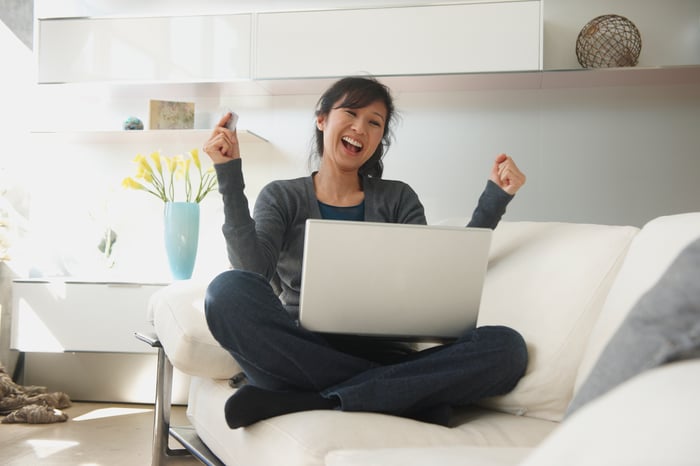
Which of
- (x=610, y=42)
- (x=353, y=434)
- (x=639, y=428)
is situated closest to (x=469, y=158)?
(x=610, y=42)

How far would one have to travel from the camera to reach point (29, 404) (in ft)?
10.8

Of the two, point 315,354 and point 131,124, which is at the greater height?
point 131,124

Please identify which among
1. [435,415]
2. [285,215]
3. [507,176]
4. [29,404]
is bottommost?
[29,404]

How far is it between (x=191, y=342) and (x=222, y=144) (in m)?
0.48

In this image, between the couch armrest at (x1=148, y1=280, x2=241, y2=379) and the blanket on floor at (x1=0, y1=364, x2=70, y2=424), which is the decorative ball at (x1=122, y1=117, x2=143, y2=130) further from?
the couch armrest at (x1=148, y1=280, x2=241, y2=379)

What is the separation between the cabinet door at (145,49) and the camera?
3721 mm

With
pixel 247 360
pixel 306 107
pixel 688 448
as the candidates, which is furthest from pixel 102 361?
pixel 688 448

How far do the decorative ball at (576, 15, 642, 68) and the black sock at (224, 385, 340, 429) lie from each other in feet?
8.38

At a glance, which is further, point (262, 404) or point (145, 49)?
point (145, 49)

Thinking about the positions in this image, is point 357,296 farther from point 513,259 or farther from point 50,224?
point 50,224

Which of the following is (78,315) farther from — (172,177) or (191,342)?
(191,342)

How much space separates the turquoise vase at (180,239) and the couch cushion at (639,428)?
10.7 feet

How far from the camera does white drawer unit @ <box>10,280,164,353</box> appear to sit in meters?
3.49

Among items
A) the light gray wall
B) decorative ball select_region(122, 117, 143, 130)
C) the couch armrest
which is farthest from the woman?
the light gray wall
